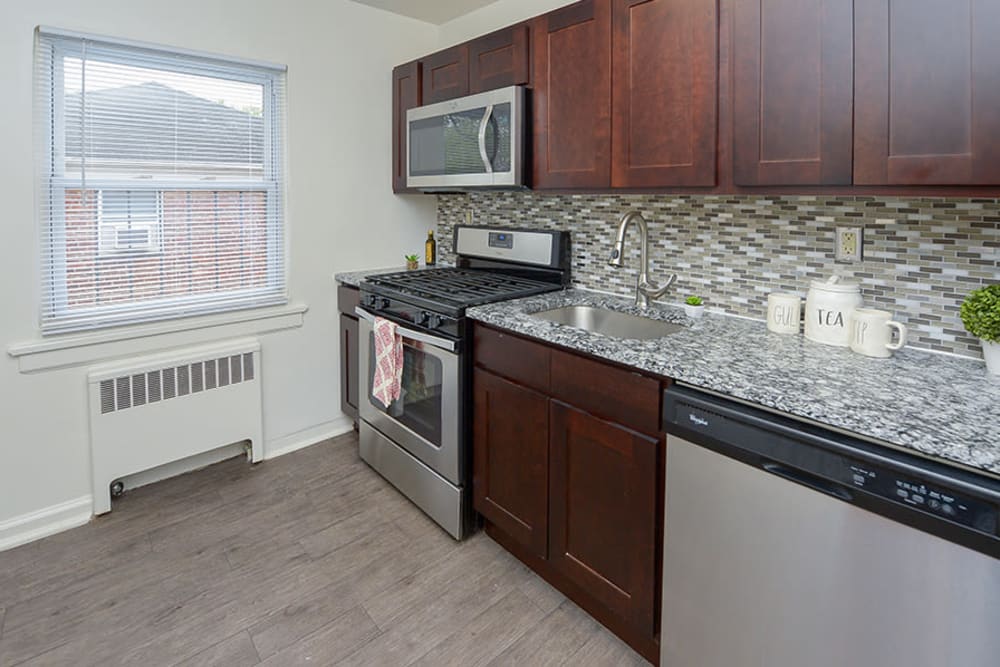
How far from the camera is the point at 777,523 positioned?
1.27 meters

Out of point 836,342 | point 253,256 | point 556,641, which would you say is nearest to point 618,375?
point 836,342

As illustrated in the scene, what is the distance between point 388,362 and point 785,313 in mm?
1605

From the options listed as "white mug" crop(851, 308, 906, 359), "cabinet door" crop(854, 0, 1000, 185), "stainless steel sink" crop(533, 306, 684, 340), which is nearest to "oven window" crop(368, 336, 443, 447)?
"stainless steel sink" crop(533, 306, 684, 340)

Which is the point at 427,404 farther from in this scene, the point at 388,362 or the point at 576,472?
the point at 576,472

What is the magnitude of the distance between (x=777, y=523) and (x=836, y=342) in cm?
67

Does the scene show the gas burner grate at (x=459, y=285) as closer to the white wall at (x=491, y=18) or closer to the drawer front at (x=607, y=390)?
the drawer front at (x=607, y=390)

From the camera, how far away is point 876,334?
1.55m

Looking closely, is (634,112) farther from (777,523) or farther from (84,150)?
(84,150)

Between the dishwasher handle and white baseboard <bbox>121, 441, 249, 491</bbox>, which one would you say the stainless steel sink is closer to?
the dishwasher handle

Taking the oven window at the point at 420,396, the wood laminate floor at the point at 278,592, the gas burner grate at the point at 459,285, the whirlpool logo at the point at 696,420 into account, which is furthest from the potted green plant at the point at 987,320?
the oven window at the point at 420,396

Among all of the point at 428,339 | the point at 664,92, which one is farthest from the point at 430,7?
the point at 428,339

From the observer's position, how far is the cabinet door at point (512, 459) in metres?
1.94

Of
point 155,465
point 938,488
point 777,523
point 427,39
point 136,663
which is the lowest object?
point 136,663

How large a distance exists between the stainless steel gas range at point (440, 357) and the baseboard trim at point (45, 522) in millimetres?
1212
